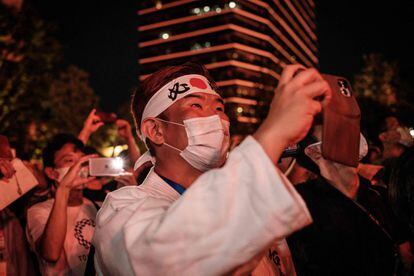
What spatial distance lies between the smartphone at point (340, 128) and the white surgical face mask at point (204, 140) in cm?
89

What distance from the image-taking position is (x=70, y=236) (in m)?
4.04

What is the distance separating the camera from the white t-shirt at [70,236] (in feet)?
12.5

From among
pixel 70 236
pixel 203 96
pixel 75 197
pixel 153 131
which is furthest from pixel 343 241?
pixel 75 197

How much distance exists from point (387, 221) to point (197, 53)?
95.8 metres

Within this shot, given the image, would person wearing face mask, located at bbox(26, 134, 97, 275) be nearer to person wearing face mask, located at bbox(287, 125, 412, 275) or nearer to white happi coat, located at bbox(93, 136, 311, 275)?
person wearing face mask, located at bbox(287, 125, 412, 275)

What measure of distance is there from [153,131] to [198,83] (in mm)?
435

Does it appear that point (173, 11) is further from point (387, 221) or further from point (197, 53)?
point (387, 221)

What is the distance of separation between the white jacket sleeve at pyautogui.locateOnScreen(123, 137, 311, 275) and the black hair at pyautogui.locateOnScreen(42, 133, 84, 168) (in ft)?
12.7

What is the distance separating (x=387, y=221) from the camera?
327 cm

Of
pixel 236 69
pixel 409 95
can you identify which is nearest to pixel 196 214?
pixel 409 95

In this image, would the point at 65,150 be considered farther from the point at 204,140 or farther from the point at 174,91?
the point at 204,140

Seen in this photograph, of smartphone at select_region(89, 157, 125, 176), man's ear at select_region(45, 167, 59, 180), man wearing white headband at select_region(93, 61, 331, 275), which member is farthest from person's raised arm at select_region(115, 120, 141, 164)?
man wearing white headband at select_region(93, 61, 331, 275)

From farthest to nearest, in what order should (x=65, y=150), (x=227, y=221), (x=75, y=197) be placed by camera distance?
(x=65, y=150)
(x=75, y=197)
(x=227, y=221)

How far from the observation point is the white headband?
7.68ft
